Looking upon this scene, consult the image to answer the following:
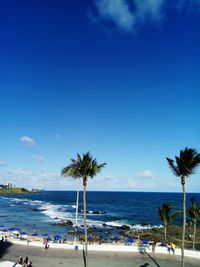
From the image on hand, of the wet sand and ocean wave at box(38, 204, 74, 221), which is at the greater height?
the wet sand

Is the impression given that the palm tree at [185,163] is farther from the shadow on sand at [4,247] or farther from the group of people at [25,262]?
the shadow on sand at [4,247]

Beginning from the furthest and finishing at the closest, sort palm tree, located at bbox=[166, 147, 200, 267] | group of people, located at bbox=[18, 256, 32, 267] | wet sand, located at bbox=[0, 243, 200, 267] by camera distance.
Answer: wet sand, located at bbox=[0, 243, 200, 267] → group of people, located at bbox=[18, 256, 32, 267] → palm tree, located at bbox=[166, 147, 200, 267]

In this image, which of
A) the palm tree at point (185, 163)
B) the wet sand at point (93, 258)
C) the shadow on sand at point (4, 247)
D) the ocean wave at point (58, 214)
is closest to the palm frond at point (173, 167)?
the palm tree at point (185, 163)

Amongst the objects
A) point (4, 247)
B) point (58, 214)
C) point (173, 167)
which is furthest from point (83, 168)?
point (58, 214)

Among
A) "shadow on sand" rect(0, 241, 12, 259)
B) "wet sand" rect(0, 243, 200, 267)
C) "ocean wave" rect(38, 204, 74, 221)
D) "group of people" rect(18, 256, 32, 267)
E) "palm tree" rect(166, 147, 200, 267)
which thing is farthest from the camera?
"ocean wave" rect(38, 204, 74, 221)

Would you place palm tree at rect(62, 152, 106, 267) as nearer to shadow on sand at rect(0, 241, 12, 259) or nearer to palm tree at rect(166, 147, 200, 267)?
Answer: palm tree at rect(166, 147, 200, 267)

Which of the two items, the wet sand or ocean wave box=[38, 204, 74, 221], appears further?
ocean wave box=[38, 204, 74, 221]

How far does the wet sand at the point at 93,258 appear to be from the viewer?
31.0 meters

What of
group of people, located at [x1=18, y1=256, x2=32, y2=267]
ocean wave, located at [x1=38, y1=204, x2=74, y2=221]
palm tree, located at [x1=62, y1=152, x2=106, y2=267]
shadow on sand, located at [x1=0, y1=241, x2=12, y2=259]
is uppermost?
palm tree, located at [x1=62, y1=152, x2=106, y2=267]

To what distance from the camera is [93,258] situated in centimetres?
3284

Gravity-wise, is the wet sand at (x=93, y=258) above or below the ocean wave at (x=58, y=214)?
above

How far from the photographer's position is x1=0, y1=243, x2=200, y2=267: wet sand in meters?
31.0

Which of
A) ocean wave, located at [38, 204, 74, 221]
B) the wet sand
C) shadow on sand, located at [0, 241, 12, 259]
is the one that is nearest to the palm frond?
the wet sand

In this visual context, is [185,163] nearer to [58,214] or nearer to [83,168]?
[83,168]
